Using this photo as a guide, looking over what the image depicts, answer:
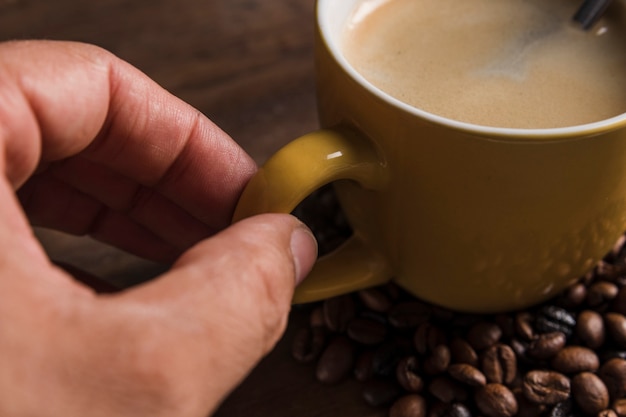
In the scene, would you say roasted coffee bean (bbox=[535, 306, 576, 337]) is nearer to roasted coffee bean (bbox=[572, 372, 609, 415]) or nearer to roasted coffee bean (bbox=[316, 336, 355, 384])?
roasted coffee bean (bbox=[572, 372, 609, 415])

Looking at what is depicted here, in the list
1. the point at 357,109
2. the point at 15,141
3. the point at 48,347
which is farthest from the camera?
the point at 357,109

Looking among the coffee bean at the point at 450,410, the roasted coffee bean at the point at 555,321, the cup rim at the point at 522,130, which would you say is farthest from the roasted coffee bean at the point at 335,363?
the cup rim at the point at 522,130

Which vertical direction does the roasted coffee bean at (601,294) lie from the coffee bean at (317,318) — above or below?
above

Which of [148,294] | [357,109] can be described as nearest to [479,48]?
[357,109]

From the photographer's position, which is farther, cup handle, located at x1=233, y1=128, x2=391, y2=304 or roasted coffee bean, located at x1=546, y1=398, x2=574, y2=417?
roasted coffee bean, located at x1=546, y1=398, x2=574, y2=417

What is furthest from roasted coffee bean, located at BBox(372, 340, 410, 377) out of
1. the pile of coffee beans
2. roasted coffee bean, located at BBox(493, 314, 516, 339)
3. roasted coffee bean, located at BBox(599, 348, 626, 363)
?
roasted coffee bean, located at BBox(599, 348, 626, 363)

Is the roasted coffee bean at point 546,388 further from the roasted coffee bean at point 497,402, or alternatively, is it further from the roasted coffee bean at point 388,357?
the roasted coffee bean at point 388,357

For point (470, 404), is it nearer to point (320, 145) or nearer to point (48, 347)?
point (320, 145)
